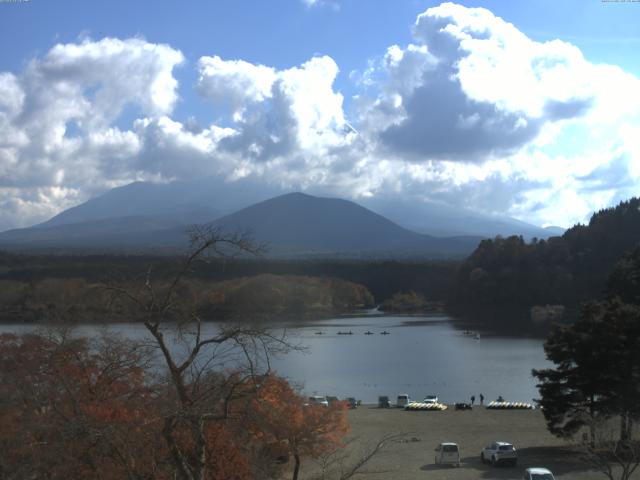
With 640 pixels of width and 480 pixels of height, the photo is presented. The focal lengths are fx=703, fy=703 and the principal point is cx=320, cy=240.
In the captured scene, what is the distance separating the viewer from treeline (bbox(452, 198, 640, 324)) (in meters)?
46.8

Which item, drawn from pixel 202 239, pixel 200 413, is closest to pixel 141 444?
pixel 200 413

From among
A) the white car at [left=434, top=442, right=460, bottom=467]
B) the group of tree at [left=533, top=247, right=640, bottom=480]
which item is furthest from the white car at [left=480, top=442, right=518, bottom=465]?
the group of tree at [left=533, top=247, right=640, bottom=480]

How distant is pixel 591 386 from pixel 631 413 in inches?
27.2

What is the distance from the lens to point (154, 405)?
173 inches

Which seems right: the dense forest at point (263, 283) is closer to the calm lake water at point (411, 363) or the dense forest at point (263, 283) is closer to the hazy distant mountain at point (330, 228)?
the calm lake water at point (411, 363)

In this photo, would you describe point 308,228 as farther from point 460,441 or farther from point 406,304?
point 460,441

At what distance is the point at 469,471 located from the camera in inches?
397

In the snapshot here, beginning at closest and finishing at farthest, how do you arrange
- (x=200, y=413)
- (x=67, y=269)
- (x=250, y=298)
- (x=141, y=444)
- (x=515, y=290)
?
1. (x=200, y=413)
2. (x=141, y=444)
3. (x=250, y=298)
4. (x=67, y=269)
5. (x=515, y=290)

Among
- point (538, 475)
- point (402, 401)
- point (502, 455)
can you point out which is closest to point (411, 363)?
point (402, 401)

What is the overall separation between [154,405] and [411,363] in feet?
74.5

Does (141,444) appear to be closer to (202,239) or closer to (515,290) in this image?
(202,239)

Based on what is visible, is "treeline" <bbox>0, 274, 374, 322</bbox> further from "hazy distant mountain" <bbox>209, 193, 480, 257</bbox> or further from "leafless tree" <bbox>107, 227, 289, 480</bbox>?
"hazy distant mountain" <bbox>209, 193, 480, 257</bbox>

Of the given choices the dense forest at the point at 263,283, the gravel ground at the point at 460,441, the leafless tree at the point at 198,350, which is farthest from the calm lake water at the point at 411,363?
the leafless tree at the point at 198,350

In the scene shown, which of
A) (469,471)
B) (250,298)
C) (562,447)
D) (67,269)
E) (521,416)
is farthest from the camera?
(67,269)
